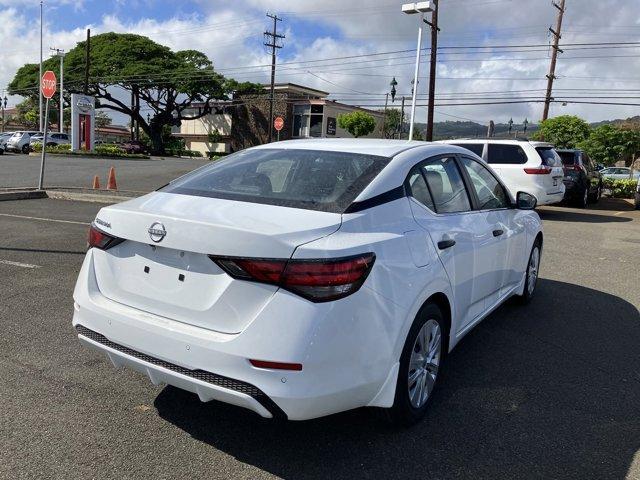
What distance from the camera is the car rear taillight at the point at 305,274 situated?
2457 mm

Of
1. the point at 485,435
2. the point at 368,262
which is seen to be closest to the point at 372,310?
the point at 368,262

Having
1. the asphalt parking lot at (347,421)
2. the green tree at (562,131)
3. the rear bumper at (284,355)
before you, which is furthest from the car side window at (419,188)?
the green tree at (562,131)

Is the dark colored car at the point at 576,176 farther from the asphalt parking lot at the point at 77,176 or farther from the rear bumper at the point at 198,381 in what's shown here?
the rear bumper at the point at 198,381

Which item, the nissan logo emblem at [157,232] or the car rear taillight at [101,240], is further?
the car rear taillight at [101,240]

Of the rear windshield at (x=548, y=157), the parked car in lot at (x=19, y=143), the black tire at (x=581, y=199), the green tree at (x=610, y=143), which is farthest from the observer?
the green tree at (x=610, y=143)

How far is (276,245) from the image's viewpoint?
2.48 meters

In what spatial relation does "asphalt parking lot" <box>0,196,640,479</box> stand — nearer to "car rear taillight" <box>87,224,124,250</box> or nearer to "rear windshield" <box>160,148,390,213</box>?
"car rear taillight" <box>87,224,124,250</box>

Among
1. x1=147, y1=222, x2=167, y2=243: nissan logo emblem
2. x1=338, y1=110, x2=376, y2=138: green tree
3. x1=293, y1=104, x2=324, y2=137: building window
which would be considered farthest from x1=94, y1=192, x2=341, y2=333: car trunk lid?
x1=293, y1=104, x2=324, y2=137: building window

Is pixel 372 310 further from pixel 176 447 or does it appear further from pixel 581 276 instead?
pixel 581 276

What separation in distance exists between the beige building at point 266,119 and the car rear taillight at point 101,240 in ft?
183

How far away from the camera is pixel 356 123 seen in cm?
5700

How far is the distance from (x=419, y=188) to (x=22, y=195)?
12.6 metres

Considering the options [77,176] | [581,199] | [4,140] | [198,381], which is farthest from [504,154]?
[4,140]

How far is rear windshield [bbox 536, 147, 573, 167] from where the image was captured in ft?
43.4
